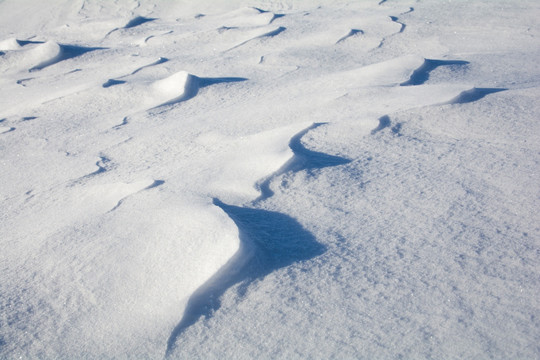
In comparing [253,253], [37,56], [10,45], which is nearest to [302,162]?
[253,253]

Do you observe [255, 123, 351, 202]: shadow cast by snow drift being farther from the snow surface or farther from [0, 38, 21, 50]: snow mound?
[0, 38, 21, 50]: snow mound

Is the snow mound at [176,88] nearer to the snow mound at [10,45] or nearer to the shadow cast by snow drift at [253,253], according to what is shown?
the shadow cast by snow drift at [253,253]

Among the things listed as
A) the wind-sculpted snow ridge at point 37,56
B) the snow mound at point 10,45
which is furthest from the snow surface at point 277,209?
the snow mound at point 10,45

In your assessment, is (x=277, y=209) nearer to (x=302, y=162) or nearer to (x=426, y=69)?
(x=302, y=162)

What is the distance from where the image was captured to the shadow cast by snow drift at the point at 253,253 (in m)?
1.09

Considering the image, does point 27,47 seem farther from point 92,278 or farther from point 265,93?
point 92,278

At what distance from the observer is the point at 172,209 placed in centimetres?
141

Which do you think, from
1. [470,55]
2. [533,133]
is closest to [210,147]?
[533,133]

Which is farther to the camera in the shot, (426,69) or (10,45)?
(10,45)

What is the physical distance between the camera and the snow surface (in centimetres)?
103

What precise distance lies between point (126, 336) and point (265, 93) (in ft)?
5.83

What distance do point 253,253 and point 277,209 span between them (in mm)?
266

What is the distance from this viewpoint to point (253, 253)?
3.99 ft

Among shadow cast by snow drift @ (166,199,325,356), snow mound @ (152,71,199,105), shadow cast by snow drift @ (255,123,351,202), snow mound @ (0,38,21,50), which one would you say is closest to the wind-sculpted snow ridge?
snow mound @ (0,38,21,50)
